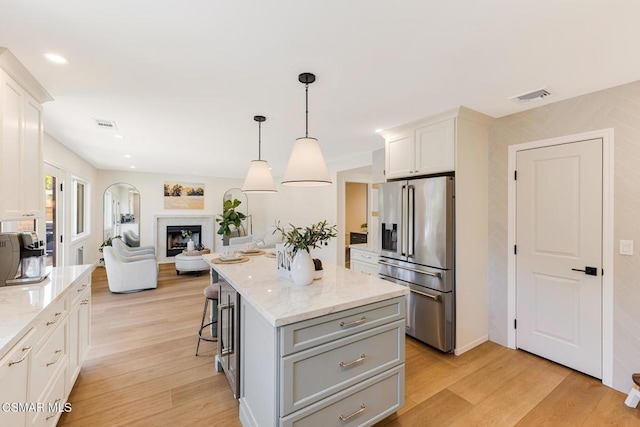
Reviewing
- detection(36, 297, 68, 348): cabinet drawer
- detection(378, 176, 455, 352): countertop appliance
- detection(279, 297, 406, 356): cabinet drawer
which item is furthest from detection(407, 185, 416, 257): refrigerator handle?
detection(36, 297, 68, 348): cabinet drawer

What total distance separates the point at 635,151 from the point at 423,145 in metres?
1.60

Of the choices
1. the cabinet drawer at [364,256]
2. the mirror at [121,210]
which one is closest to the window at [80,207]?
the mirror at [121,210]

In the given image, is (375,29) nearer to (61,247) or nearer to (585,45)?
(585,45)

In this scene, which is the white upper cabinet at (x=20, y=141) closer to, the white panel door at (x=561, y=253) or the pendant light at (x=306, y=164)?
the pendant light at (x=306, y=164)

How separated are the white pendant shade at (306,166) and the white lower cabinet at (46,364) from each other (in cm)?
165

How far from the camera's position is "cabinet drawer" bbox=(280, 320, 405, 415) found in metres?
1.45

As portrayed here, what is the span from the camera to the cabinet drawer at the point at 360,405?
151cm

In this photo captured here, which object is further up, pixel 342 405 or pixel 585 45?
pixel 585 45

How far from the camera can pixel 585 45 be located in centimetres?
168

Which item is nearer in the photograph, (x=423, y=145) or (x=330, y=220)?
(x=423, y=145)

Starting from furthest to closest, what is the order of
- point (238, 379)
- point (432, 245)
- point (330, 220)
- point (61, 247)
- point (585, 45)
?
point (330, 220), point (61, 247), point (432, 245), point (238, 379), point (585, 45)

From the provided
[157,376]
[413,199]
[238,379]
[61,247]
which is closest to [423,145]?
[413,199]

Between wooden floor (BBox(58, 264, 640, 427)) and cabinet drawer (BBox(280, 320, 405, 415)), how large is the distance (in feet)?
1.72

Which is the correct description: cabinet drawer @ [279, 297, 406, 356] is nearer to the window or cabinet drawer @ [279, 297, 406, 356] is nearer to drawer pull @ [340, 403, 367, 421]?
drawer pull @ [340, 403, 367, 421]
